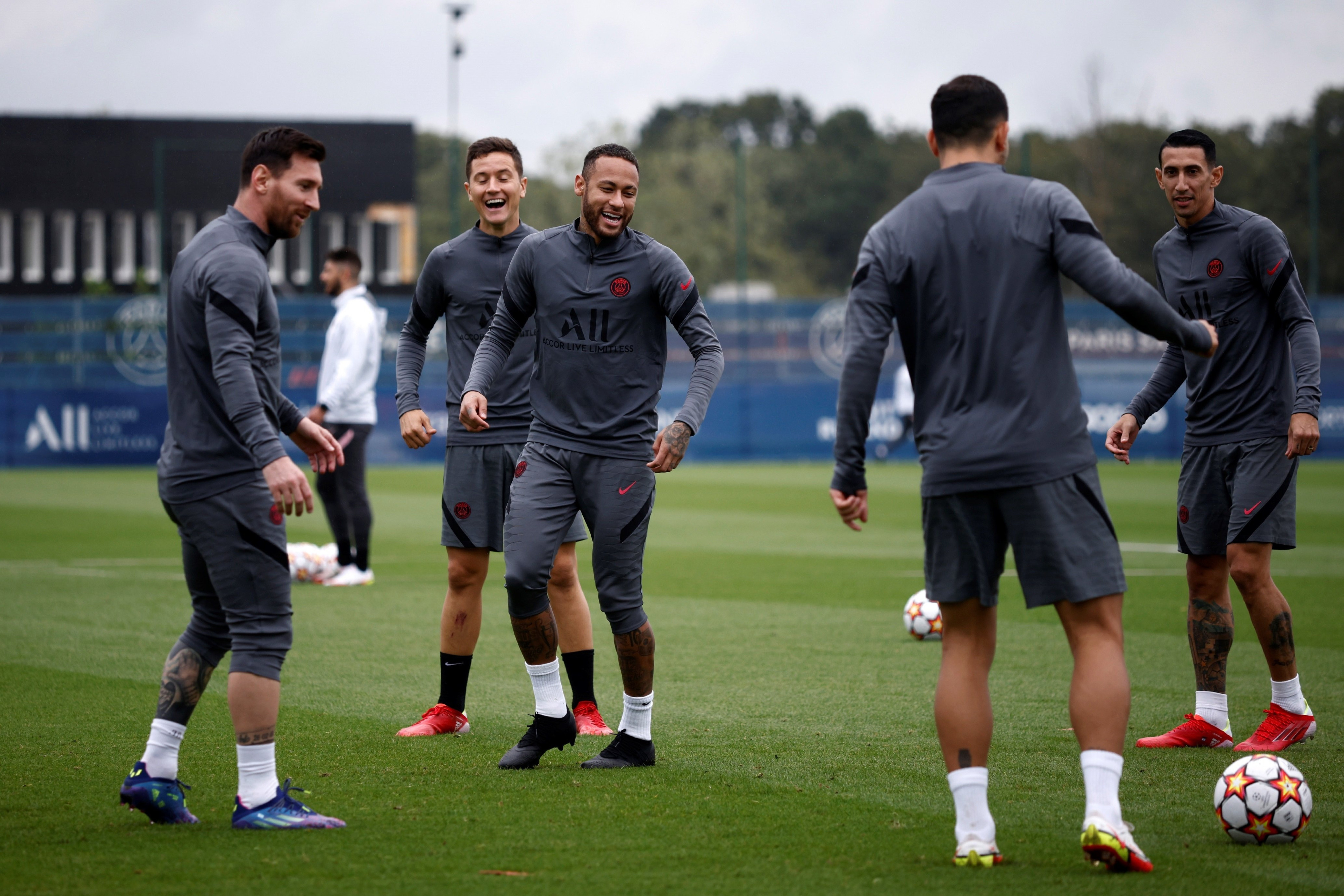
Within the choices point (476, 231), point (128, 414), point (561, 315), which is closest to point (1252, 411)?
point (561, 315)

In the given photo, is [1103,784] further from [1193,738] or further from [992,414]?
[1193,738]

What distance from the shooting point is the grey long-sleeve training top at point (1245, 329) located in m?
5.95

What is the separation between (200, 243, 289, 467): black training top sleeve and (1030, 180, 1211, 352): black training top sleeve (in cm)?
228

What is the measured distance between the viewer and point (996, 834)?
4.59 meters

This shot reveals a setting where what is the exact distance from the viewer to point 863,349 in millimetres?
4223

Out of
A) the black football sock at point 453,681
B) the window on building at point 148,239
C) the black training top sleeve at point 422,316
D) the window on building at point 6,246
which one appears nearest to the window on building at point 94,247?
the window on building at point 148,239

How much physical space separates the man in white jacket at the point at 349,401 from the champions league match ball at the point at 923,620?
4.50 m

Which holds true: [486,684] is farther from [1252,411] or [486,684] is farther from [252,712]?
[1252,411]

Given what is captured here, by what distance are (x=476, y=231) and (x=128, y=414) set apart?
71.3 feet

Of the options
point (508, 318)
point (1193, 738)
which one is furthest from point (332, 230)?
point (1193, 738)

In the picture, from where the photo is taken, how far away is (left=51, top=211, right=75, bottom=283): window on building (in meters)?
42.2

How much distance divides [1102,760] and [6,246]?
143 feet

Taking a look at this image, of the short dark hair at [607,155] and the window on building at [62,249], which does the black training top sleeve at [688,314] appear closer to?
the short dark hair at [607,155]

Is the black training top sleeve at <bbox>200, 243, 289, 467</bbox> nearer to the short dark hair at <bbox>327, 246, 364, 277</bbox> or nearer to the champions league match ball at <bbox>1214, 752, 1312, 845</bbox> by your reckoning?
the champions league match ball at <bbox>1214, 752, 1312, 845</bbox>
